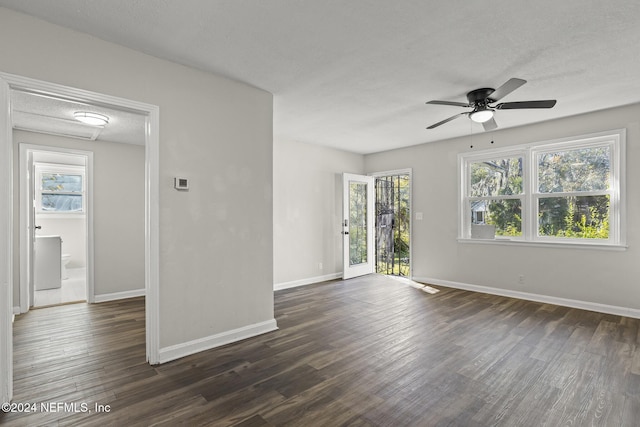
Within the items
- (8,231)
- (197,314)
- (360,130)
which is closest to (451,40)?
(360,130)

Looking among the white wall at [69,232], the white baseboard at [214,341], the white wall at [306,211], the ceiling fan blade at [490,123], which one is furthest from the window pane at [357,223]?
the white wall at [69,232]

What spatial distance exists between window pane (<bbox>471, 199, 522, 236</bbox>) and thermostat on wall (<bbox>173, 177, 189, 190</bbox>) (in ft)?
14.9

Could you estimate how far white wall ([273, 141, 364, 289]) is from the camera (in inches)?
207

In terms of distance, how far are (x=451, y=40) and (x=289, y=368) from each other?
2.89 m

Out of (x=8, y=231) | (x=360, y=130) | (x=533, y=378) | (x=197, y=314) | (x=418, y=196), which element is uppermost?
(x=360, y=130)

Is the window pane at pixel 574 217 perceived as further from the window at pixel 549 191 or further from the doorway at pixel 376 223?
the doorway at pixel 376 223

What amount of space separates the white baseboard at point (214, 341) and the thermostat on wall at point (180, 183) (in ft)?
4.56

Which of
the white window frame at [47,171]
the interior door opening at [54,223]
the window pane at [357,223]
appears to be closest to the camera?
the interior door opening at [54,223]

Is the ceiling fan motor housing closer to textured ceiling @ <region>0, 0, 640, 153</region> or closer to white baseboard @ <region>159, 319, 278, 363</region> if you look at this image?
textured ceiling @ <region>0, 0, 640, 153</region>

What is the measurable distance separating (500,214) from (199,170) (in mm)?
4524

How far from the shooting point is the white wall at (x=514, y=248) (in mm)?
3750

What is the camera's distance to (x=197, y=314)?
2824 mm

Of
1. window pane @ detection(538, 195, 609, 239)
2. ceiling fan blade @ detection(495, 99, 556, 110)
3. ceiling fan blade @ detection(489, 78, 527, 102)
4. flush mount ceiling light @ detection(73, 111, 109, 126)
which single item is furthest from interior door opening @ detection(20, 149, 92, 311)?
window pane @ detection(538, 195, 609, 239)

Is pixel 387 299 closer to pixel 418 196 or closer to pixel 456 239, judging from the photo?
pixel 456 239
